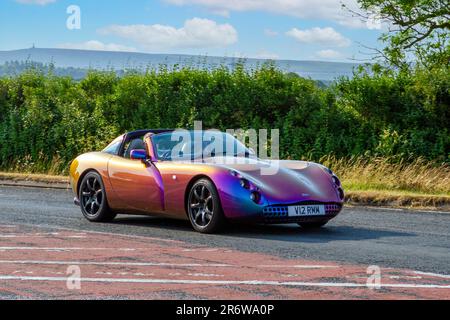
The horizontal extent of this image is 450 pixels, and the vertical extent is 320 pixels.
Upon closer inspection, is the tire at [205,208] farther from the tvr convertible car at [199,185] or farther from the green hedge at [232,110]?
the green hedge at [232,110]

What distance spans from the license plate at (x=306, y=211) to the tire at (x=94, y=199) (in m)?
3.29

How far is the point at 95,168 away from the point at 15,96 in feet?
54.2

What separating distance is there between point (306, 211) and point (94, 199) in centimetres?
368

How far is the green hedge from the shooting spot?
22812 millimetres

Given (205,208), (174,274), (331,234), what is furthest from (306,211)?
(174,274)

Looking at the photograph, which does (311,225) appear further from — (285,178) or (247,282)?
(247,282)

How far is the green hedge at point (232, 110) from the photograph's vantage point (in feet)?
74.8

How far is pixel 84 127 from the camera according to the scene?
1142 inches

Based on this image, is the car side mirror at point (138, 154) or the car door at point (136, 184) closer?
the car door at point (136, 184)

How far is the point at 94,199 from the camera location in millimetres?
16016

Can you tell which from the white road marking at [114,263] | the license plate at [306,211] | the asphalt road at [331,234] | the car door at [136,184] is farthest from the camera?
the car door at [136,184]

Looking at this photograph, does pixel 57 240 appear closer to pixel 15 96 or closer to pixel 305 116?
pixel 305 116

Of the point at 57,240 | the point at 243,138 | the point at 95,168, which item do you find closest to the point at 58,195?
the point at 243,138

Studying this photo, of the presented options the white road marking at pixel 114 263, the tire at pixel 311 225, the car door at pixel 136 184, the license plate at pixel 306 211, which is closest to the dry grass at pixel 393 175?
the tire at pixel 311 225
